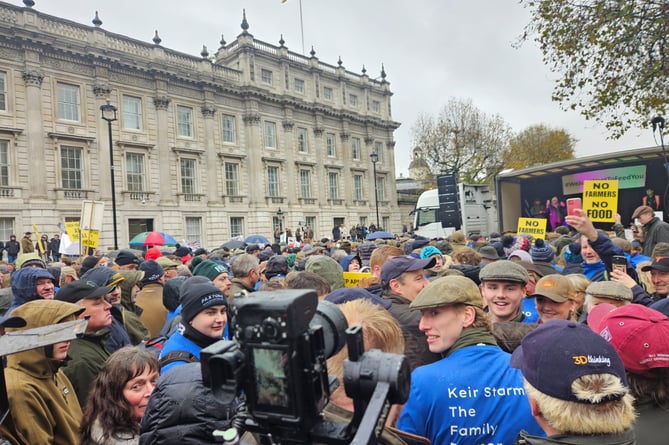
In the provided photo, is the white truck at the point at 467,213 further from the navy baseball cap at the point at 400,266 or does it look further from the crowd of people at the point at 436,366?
the crowd of people at the point at 436,366

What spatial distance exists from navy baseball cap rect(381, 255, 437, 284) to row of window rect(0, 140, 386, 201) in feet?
81.0

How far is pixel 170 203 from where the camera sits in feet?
89.0

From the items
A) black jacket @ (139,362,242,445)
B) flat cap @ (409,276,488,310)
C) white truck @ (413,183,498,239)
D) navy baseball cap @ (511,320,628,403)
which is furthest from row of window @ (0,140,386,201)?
navy baseball cap @ (511,320,628,403)

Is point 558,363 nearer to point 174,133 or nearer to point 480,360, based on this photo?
point 480,360

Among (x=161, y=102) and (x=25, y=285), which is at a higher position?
(x=161, y=102)

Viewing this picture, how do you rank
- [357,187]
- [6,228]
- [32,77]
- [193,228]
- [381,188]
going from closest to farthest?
[6,228] < [32,77] < [193,228] < [357,187] < [381,188]

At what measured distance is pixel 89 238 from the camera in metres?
11.1

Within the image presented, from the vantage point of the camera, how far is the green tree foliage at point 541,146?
151 feet

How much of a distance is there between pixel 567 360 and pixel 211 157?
30251 mm

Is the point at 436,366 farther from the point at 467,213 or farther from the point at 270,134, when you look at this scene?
the point at 270,134

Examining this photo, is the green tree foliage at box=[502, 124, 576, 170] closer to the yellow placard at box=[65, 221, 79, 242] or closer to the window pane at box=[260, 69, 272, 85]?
the window pane at box=[260, 69, 272, 85]

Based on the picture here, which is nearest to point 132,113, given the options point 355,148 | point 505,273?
point 355,148

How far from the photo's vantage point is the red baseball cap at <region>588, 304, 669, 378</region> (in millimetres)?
1800

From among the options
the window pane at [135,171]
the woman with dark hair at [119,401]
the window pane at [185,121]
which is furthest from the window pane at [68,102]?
the woman with dark hair at [119,401]
